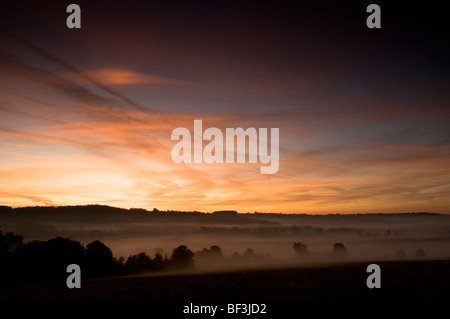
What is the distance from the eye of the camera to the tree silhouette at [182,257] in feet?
404

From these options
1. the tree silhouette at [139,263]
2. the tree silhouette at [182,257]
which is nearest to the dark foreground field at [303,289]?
the tree silhouette at [139,263]

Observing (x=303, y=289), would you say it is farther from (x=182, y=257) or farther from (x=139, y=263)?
(x=182, y=257)

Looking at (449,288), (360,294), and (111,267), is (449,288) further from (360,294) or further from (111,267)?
(111,267)

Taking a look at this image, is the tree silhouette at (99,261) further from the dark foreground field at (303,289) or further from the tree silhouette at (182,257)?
the dark foreground field at (303,289)

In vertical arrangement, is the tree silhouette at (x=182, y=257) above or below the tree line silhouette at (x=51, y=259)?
below

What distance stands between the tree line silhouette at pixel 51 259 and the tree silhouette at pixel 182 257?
114ft

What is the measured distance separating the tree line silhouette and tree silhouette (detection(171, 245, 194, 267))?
34.8m

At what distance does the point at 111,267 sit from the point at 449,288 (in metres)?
71.4

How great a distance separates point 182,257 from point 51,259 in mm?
62198

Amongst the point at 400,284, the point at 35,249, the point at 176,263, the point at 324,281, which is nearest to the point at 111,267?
the point at 35,249

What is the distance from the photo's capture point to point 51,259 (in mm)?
71062

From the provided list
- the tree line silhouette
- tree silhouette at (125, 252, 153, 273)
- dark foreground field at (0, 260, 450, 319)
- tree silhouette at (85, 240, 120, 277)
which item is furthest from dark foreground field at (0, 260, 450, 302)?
tree silhouette at (125, 252, 153, 273)
